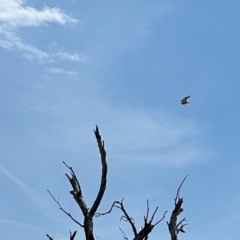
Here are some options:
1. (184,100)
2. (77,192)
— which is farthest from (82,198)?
(184,100)

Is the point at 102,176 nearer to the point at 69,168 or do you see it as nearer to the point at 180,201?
the point at 69,168

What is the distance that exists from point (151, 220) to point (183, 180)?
4544 mm

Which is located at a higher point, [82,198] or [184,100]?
[184,100]

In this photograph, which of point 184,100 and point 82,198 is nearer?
point 82,198

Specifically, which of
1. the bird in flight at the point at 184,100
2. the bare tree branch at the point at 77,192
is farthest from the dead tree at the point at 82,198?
the bird in flight at the point at 184,100

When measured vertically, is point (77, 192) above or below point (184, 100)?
below

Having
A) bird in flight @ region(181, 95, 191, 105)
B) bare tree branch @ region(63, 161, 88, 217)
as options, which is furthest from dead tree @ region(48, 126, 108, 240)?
bird in flight @ region(181, 95, 191, 105)

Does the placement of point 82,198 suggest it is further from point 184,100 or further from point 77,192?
point 184,100

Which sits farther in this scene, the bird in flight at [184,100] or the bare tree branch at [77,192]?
the bird in flight at [184,100]

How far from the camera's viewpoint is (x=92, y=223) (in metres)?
10.2

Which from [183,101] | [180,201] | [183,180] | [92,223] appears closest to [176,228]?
[180,201]

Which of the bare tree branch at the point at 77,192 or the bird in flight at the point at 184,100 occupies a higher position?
the bird in flight at the point at 184,100

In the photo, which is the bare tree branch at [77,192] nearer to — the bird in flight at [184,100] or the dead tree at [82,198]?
the dead tree at [82,198]

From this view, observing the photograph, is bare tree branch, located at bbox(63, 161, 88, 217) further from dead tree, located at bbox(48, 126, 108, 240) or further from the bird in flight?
the bird in flight
